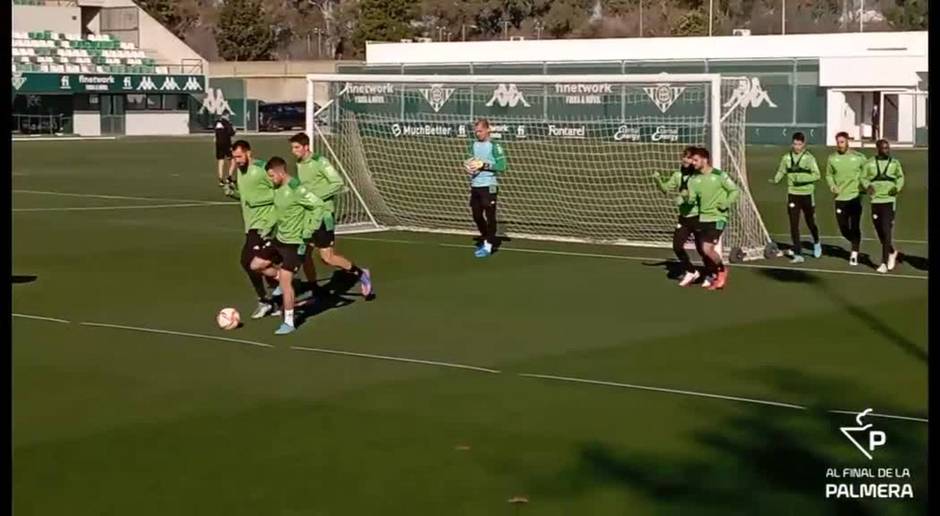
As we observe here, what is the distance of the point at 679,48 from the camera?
65.0 meters

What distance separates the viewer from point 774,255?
65.8 ft

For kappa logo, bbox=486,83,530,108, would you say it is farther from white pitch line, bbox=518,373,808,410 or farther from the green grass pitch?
white pitch line, bbox=518,373,808,410

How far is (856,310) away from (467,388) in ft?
17.3

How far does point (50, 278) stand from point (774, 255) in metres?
8.88

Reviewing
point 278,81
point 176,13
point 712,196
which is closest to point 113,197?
point 712,196

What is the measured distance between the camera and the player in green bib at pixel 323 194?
15.8 m

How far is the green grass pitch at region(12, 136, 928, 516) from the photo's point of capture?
8602mm

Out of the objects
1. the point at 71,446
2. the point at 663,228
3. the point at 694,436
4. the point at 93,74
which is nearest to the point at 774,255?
the point at 663,228

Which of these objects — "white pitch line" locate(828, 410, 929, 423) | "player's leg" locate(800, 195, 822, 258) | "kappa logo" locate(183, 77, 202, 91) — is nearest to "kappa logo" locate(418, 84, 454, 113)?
"player's leg" locate(800, 195, 822, 258)

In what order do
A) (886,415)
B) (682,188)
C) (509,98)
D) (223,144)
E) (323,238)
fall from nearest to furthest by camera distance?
1. (886,415)
2. (323,238)
3. (682,188)
4. (223,144)
5. (509,98)

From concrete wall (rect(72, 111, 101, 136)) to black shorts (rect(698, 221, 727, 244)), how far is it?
57404 mm

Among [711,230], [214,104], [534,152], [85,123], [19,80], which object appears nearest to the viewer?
[711,230]

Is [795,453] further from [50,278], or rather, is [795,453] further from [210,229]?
[210,229]

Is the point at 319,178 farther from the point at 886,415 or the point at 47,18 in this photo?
the point at 47,18
